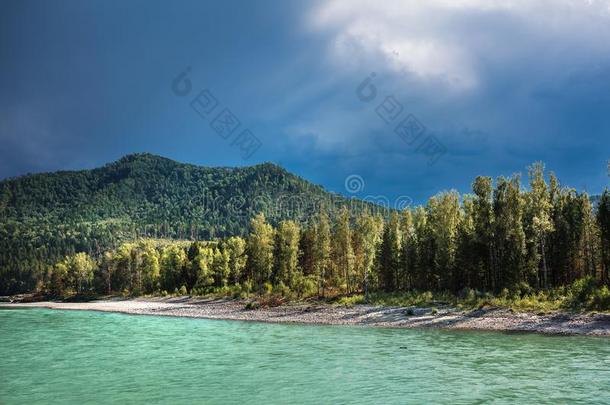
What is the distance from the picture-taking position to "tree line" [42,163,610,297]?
6600 centimetres

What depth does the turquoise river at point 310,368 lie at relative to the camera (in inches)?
973

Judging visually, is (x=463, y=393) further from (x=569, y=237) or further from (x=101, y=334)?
(x=569, y=237)

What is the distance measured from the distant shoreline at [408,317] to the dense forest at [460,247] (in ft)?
24.4

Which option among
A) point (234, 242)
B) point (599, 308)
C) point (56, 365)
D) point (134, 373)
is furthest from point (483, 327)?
point (234, 242)

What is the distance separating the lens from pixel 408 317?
57.4 meters

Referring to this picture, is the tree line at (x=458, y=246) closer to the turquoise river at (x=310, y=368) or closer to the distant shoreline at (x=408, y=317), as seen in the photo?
the distant shoreline at (x=408, y=317)

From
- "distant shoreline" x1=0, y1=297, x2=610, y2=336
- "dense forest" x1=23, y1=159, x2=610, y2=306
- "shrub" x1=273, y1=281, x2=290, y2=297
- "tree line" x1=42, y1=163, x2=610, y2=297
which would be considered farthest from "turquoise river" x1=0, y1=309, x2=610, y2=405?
"shrub" x1=273, y1=281, x2=290, y2=297

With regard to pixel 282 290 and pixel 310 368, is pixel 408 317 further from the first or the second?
pixel 282 290

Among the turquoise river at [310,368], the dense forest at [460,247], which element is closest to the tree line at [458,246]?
the dense forest at [460,247]

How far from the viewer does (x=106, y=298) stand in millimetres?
130625

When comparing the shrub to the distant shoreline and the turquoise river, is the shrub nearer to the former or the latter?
the distant shoreline

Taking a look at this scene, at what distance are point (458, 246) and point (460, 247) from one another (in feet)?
1.58

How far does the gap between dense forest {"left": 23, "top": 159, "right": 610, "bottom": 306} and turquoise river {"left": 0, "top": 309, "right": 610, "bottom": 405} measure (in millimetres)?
22184

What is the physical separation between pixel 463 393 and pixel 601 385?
25.1ft
